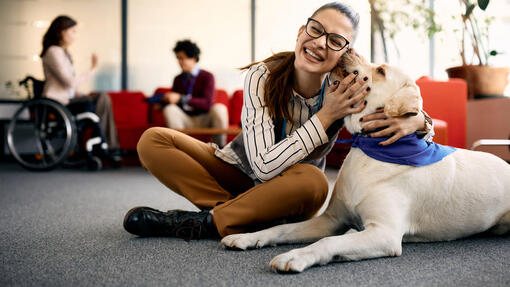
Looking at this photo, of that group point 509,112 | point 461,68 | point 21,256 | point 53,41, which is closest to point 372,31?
point 461,68

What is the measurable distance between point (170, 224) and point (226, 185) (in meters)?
0.36

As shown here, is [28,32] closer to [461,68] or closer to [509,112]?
[461,68]

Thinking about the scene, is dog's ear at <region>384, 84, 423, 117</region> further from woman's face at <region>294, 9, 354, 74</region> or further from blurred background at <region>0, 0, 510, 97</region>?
blurred background at <region>0, 0, 510, 97</region>

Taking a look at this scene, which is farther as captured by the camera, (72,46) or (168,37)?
(168,37)

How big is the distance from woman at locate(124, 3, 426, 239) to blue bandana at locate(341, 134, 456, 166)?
3 cm

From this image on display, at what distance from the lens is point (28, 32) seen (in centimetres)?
625

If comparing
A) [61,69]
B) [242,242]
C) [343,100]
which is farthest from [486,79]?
[61,69]

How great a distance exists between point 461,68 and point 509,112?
1.91 ft

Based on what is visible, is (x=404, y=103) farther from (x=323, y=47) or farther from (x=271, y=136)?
(x=271, y=136)

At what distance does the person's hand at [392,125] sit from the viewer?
1397 mm

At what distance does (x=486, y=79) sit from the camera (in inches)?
152

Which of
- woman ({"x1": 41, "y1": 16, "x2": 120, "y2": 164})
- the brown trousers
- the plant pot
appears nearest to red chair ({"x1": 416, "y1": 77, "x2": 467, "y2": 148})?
the plant pot

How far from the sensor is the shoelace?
1539 mm

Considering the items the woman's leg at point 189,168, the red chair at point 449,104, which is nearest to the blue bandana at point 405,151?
the woman's leg at point 189,168
